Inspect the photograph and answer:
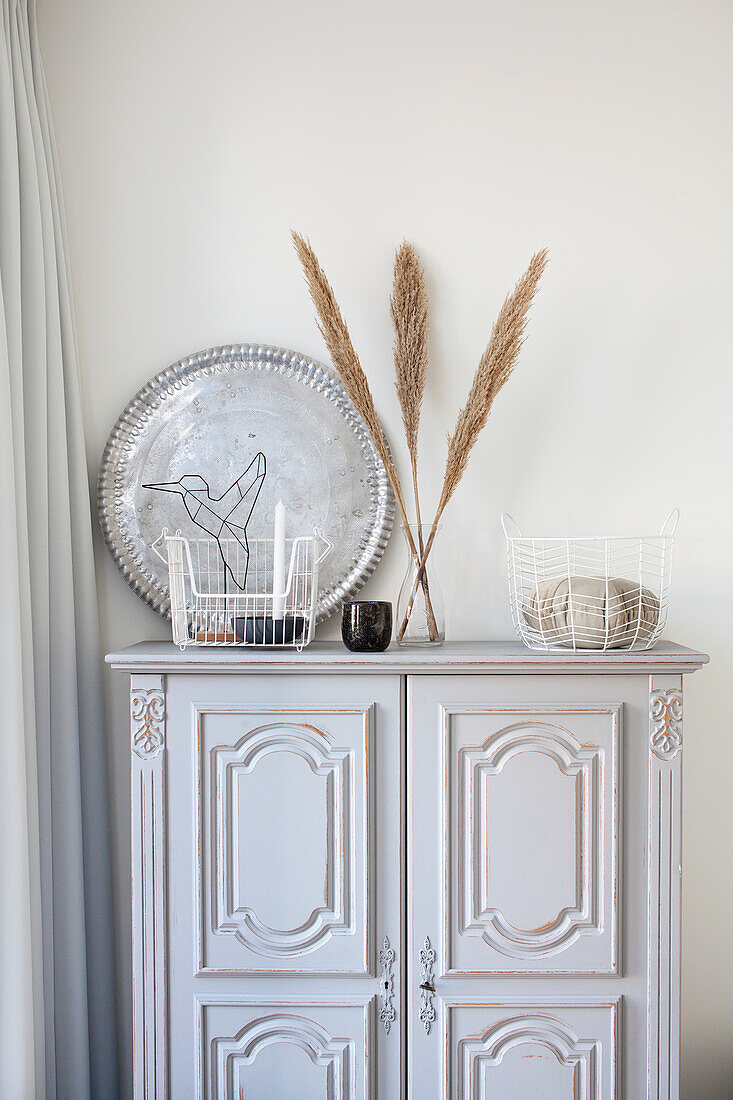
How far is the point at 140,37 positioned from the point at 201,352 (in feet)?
2.34

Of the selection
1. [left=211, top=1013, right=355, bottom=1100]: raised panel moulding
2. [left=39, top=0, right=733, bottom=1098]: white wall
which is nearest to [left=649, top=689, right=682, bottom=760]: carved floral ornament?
[left=39, top=0, right=733, bottom=1098]: white wall

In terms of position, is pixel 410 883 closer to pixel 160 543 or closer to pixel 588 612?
pixel 588 612

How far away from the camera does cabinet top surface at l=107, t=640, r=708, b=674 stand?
4.43 feet

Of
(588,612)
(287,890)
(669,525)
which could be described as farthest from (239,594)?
(669,525)

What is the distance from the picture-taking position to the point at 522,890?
1.37 metres

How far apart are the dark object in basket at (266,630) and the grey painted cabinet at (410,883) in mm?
59

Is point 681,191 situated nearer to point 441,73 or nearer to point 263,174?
point 441,73

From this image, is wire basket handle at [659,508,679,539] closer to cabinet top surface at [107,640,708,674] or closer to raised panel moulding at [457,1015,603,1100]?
cabinet top surface at [107,640,708,674]

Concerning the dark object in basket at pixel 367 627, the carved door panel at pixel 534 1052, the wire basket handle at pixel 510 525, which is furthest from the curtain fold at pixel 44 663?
the wire basket handle at pixel 510 525

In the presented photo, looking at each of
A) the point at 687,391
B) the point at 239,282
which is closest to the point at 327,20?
the point at 239,282

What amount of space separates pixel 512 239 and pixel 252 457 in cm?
73

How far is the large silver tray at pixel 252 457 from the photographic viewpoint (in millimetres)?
1677

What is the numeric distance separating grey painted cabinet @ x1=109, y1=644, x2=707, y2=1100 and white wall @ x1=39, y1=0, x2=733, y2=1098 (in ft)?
1.20

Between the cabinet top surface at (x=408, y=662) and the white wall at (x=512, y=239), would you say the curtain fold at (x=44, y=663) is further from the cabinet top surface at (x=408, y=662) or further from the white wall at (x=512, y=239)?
the cabinet top surface at (x=408, y=662)
